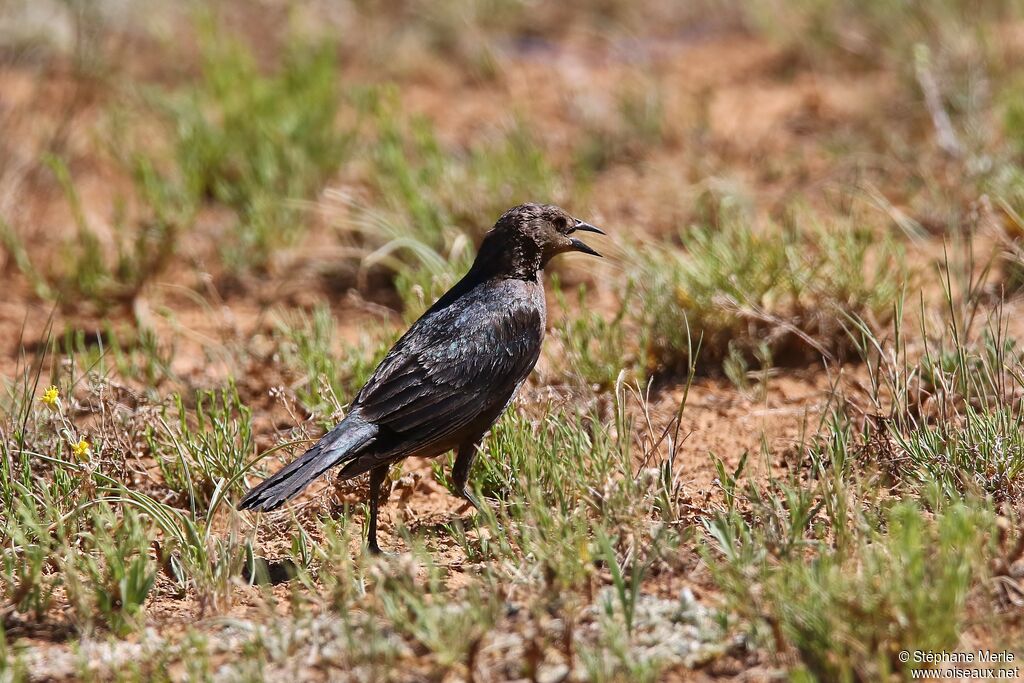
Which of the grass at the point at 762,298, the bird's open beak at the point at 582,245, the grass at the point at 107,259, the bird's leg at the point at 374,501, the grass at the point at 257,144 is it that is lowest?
the bird's leg at the point at 374,501

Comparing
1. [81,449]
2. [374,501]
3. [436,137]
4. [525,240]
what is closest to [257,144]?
[436,137]

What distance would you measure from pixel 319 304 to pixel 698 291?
188 cm

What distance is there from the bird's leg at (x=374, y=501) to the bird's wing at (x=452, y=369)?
0.76 feet

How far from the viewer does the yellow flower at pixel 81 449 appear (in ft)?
15.0

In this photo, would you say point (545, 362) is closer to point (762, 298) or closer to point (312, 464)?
point (762, 298)

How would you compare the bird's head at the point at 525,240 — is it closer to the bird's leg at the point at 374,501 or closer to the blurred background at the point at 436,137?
the blurred background at the point at 436,137

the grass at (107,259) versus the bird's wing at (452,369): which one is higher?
the grass at (107,259)

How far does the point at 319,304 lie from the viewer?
6.19m

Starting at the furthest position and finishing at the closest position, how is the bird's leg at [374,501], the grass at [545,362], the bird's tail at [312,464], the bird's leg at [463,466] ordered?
the bird's leg at [463,466]
the bird's leg at [374,501]
the bird's tail at [312,464]
the grass at [545,362]

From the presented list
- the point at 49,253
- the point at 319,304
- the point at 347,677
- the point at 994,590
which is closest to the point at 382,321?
the point at 319,304

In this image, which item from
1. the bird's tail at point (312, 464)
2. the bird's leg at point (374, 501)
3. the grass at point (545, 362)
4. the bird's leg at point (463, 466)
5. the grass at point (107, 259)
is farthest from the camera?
the grass at point (107, 259)

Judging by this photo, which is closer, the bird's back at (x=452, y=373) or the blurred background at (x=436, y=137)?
the bird's back at (x=452, y=373)

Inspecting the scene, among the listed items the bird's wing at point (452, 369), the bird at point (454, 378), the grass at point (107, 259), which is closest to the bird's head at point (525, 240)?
the bird at point (454, 378)

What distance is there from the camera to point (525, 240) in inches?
212
